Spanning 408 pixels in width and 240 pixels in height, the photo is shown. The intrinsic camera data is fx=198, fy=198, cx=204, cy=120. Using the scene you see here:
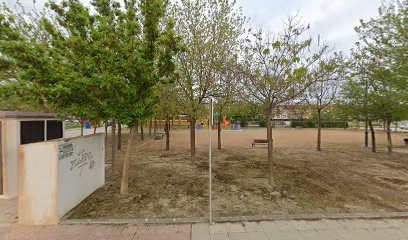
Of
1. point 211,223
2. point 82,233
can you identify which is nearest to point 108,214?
point 82,233

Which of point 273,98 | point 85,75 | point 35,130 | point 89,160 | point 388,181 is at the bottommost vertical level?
point 388,181

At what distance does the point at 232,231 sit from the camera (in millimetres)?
3920

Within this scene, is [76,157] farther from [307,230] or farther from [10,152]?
[307,230]

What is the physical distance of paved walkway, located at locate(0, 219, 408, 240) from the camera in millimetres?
3717

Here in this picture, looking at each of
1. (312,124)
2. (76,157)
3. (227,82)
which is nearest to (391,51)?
(227,82)

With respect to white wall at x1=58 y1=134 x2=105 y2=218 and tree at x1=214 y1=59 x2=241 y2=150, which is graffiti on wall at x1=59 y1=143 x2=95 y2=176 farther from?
tree at x1=214 y1=59 x2=241 y2=150

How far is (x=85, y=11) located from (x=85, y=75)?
1693 millimetres

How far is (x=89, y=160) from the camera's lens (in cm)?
561

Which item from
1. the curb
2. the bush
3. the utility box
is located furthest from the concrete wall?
the bush

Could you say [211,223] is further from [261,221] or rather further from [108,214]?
[108,214]

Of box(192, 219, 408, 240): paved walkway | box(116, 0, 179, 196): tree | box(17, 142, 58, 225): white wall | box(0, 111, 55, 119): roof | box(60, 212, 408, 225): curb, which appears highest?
box(116, 0, 179, 196): tree

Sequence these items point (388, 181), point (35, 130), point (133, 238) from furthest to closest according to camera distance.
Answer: point (388, 181) → point (35, 130) → point (133, 238)

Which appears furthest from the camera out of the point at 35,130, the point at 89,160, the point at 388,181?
the point at 388,181

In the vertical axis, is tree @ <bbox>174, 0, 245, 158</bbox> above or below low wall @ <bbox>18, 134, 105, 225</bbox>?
above
